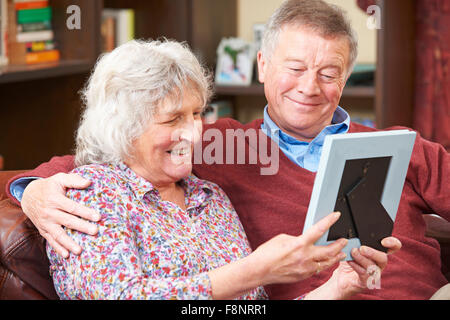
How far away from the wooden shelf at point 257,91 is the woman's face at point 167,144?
1.86 m

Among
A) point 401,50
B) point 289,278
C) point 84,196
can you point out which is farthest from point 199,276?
point 401,50

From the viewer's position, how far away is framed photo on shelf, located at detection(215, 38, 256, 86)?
339cm

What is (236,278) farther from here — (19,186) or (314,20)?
(314,20)

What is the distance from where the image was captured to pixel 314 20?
164cm

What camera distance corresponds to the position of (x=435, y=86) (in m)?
3.24

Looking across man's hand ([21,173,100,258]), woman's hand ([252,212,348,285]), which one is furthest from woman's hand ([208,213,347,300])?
man's hand ([21,173,100,258])

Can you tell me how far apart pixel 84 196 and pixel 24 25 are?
1.46m

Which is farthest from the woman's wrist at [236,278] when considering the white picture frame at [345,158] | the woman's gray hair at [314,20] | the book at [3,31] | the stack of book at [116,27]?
the stack of book at [116,27]

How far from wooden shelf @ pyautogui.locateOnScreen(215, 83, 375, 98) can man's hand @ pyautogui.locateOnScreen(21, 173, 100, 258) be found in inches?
81.0

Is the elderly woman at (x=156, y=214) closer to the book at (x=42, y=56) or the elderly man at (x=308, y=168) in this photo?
the elderly man at (x=308, y=168)

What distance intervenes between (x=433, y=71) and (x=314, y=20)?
5.83 ft

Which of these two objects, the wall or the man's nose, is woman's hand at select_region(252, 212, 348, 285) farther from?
the wall

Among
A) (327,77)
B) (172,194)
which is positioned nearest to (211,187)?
(172,194)

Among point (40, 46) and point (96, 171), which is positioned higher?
point (40, 46)
